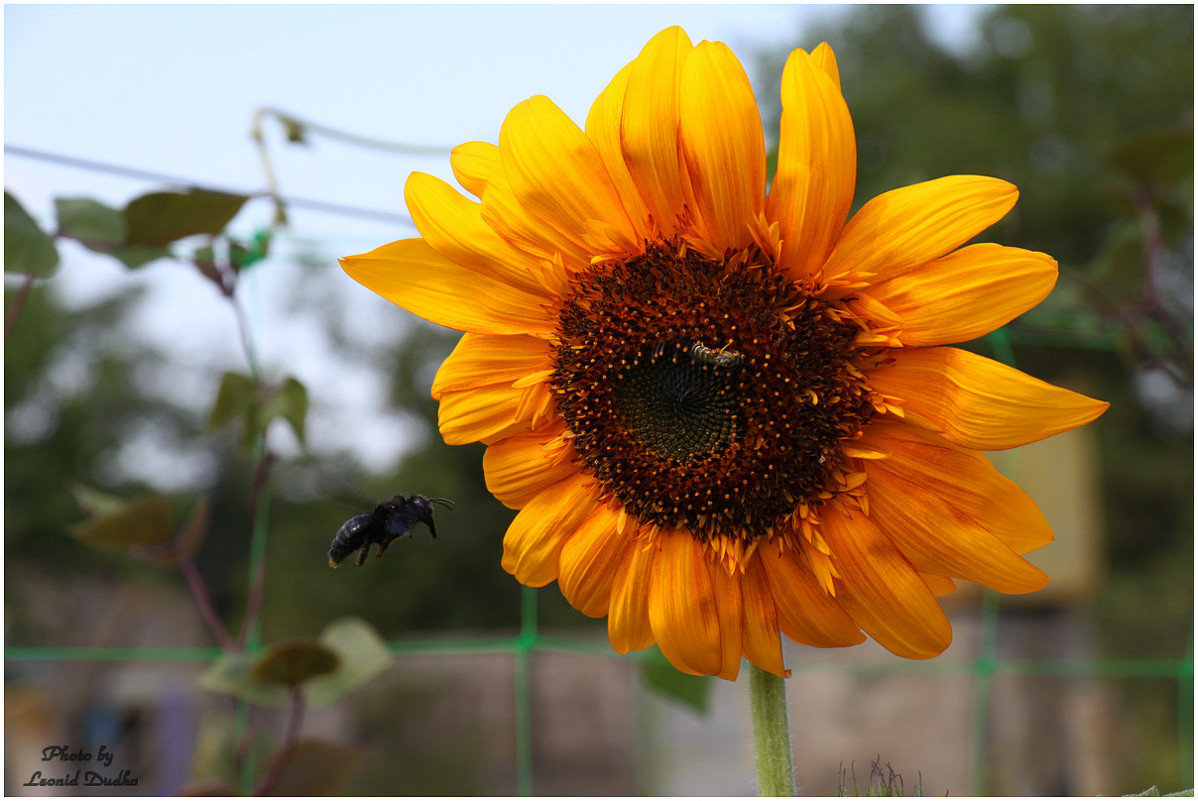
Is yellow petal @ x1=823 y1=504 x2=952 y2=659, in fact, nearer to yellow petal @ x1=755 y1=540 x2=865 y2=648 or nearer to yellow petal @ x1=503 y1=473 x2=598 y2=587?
yellow petal @ x1=755 y1=540 x2=865 y2=648

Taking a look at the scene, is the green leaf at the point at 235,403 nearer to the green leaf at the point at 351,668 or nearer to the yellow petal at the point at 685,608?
the green leaf at the point at 351,668

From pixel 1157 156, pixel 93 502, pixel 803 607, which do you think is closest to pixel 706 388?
pixel 803 607

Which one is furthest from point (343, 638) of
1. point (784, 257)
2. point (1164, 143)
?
point (1164, 143)

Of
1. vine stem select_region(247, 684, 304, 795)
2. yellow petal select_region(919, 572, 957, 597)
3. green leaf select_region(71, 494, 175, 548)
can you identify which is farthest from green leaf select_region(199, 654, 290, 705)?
yellow petal select_region(919, 572, 957, 597)

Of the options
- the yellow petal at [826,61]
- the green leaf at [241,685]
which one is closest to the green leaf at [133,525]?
the green leaf at [241,685]

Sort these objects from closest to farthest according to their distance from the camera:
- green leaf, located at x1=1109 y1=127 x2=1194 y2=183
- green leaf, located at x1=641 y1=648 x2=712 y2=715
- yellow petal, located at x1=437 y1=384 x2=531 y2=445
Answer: yellow petal, located at x1=437 y1=384 x2=531 y2=445 → green leaf, located at x1=641 y1=648 x2=712 y2=715 → green leaf, located at x1=1109 y1=127 x2=1194 y2=183

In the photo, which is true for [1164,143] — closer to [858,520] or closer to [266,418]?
[858,520]
